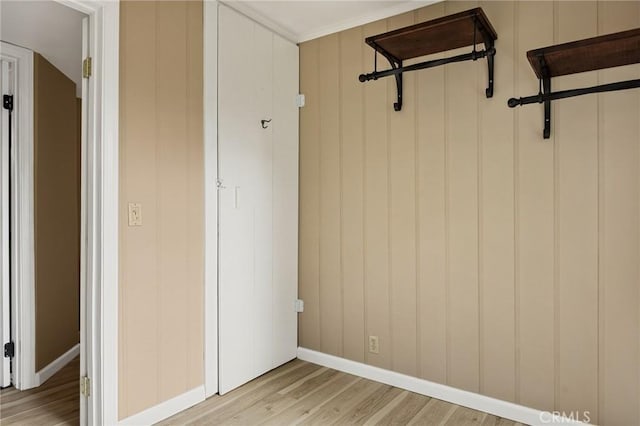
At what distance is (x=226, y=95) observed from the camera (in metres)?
2.76

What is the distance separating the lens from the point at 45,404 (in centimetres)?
264

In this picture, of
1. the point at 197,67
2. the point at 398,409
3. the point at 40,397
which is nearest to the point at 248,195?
the point at 197,67

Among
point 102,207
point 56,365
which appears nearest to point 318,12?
point 102,207

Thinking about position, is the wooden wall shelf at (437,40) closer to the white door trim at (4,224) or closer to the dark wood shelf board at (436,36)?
the dark wood shelf board at (436,36)

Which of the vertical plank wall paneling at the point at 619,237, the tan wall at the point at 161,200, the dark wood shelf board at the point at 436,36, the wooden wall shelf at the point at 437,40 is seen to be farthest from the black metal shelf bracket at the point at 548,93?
the tan wall at the point at 161,200

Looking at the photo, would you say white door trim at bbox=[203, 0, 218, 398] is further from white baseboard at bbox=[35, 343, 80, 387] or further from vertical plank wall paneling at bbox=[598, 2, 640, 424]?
vertical plank wall paneling at bbox=[598, 2, 640, 424]

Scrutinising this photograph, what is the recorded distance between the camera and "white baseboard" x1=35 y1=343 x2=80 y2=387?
9.72 feet

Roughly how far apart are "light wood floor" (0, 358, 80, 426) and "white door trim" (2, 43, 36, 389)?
121mm

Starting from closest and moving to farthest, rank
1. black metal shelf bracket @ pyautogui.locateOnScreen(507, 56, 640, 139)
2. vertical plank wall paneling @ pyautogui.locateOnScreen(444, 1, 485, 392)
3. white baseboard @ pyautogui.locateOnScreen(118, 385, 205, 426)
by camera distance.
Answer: black metal shelf bracket @ pyautogui.locateOnScreen(507, 56, 640, 139), white baseboard @ pyautogui.locateOnScreen(118, 385, 205, 426), vertical plank wall paneling @ pyautogui.locateOnScreen(444, 1, 485, 392)

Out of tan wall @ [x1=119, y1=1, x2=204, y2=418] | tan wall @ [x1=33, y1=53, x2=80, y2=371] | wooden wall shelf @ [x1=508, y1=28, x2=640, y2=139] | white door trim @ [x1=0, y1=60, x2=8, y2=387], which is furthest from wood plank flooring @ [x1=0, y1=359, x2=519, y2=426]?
wooden wall shelf @ [x1=508, y1=28, x2=640, y2=139]

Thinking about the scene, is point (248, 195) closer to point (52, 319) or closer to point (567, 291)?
point (52, 319)

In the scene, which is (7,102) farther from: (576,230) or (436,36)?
(576,230)

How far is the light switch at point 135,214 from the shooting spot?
7.47 feet

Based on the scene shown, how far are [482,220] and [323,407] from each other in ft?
4.74
